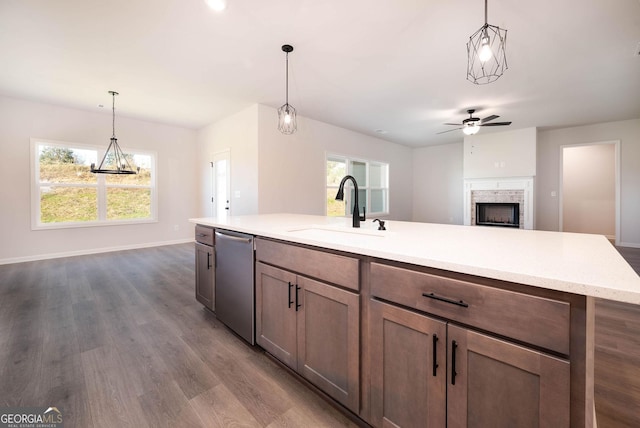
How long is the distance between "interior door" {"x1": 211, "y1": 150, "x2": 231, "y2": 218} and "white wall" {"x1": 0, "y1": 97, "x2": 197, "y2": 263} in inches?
36.8

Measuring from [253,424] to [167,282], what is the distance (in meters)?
2.78

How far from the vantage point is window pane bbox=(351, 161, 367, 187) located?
23.0 ft

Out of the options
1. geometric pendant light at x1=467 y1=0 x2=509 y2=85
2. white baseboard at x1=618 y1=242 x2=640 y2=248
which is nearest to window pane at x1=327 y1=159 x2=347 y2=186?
geometric pendant light at x1=467 y1=0 x2=509 y2=85

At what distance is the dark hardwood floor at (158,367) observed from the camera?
56.3 inches

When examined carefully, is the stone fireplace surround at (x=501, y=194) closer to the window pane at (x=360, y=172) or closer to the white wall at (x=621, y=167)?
the white wall at (x=621, y=167)

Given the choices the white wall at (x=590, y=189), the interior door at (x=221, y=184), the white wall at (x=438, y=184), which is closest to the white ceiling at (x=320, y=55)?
the interior door at (x=221, y=184)

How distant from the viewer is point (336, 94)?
173 inches

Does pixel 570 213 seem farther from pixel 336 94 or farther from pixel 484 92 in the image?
pixel 336 94

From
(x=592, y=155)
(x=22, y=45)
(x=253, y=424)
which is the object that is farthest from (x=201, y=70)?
(x=592, y=155)

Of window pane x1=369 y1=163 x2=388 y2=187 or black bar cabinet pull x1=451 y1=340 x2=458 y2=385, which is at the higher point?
window pane x1=369 y1=163 x2=388 y2=187

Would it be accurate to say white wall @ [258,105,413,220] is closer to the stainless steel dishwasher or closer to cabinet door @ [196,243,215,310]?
cabinet door @ [196,243,215,310]

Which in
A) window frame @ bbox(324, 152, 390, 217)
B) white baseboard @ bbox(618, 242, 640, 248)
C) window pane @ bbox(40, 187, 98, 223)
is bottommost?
white baseboard @ bbox(618, 242, 640, 248)

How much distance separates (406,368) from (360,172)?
6.39 meters

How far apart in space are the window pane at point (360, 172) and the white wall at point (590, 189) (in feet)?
17.1
